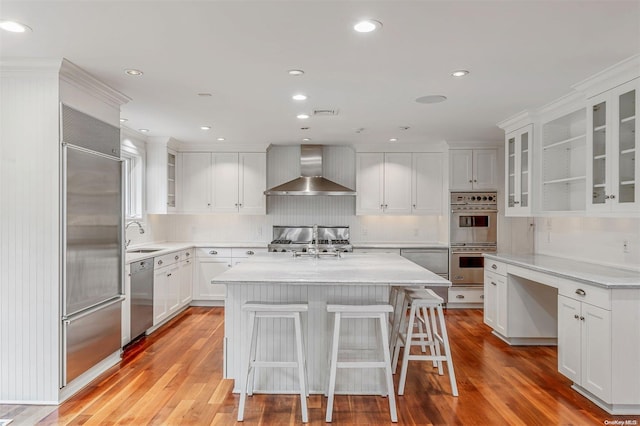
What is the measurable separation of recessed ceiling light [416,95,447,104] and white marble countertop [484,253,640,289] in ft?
5.73

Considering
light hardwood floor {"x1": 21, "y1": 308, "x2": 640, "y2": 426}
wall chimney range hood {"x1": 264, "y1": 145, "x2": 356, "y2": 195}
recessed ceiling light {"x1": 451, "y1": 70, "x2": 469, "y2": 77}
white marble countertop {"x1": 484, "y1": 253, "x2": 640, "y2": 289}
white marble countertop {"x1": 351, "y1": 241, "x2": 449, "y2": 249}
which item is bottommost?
light hardwood floor {"x1": 21, "y1": 308, "x2": 640, "y2": 426}

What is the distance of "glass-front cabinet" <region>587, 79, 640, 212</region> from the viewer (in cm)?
303

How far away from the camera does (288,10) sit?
2.18m

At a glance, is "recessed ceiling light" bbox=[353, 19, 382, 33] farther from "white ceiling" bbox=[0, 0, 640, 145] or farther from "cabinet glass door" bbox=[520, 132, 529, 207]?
"cabinet glass door" bbox=[520, 132, 529, 207]

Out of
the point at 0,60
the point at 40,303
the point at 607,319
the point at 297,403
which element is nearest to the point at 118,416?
the point at 40,303

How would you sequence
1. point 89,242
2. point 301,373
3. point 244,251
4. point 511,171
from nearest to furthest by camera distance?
point 301,373, point 89,242, point 511,171, point 244,251

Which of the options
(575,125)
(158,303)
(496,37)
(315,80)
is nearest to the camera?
(496,37)

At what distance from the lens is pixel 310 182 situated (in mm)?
6328

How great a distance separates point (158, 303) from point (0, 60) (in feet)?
9.80

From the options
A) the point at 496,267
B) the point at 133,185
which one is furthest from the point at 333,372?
the point at 133,185

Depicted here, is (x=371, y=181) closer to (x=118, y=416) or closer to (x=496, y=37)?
(x=496, y=37)

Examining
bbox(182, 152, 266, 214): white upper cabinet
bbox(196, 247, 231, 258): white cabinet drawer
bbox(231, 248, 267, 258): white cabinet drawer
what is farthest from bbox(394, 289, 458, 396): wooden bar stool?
bbox(182, 152, 266, 214): white upper cabinet

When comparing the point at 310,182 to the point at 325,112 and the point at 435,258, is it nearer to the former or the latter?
the point at 325,112

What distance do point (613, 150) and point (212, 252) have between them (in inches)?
196
